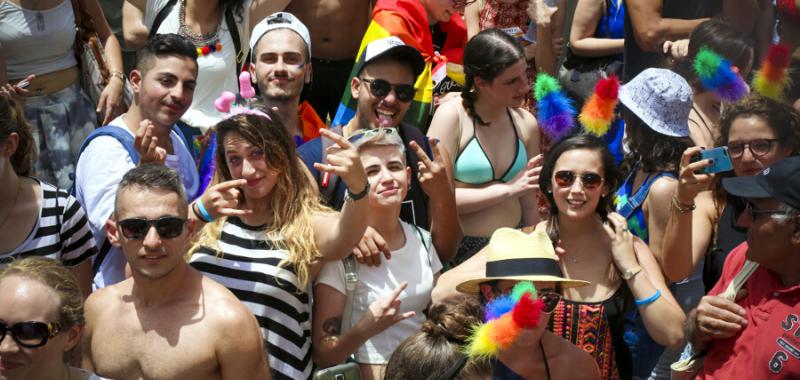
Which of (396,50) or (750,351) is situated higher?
(396,50)

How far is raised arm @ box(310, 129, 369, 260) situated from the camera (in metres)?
3.81

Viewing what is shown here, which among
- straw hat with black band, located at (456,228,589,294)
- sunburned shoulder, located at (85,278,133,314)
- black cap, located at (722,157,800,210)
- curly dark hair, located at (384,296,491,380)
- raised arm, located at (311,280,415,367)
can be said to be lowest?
raised arm, located at (311,280,415,367)

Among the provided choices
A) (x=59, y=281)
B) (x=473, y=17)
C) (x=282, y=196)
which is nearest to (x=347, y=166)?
(x=282, y=196)

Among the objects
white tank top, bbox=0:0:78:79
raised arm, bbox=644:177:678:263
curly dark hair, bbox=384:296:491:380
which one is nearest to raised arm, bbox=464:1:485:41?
raised arm, bbox=644:177:678:263

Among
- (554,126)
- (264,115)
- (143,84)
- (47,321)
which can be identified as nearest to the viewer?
(47,321)

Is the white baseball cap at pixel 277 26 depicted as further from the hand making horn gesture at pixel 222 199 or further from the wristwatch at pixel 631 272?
the wristwatch at pixel 631 272

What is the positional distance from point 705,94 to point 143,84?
260cm

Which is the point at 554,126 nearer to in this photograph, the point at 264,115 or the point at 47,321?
the point at 264,115

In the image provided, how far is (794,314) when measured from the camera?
3369 mm

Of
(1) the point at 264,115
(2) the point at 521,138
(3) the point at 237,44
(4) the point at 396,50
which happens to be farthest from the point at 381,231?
(3) the point at 237,44

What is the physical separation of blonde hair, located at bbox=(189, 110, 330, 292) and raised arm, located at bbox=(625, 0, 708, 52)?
2.34 metres

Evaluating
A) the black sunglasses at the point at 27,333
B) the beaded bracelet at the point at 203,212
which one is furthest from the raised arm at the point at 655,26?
the black sunglasses at the point at 27,333

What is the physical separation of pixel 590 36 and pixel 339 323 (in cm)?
301

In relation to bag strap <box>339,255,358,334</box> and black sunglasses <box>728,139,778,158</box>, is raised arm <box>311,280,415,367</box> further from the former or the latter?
black sunglasses <box>728,139,778,158</box>
